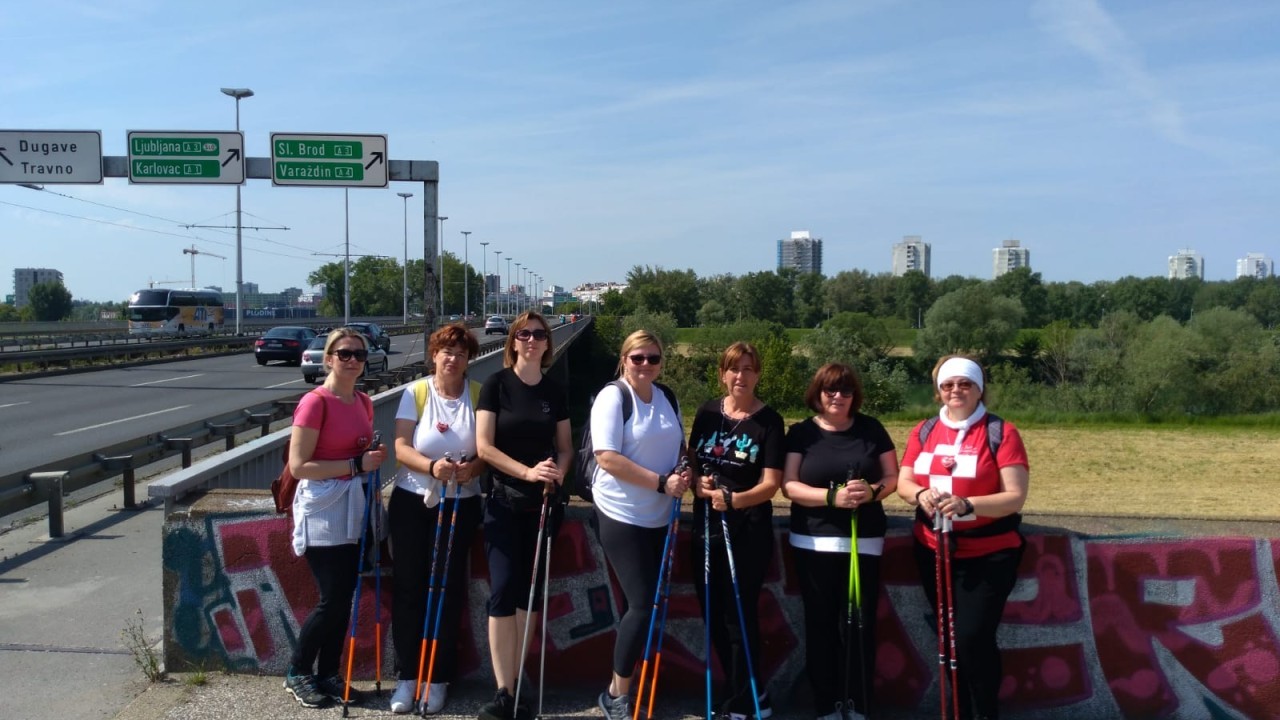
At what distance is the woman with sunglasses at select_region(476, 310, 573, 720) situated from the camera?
4.40 meters

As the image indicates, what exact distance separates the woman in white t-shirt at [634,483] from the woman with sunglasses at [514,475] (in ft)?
0.84

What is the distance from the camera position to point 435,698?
15.0 ft

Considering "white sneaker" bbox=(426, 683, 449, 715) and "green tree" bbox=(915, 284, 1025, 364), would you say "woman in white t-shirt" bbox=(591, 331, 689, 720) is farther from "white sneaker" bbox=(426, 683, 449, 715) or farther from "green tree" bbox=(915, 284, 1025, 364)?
"green tree" bbox=(915, 284, 1025, 364)

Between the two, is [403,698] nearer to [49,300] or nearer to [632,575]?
[632,575]

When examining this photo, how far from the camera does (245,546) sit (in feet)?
16.3

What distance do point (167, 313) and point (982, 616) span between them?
5472 centimetres

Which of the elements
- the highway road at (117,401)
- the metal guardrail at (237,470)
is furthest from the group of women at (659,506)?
the highway road at (117,401)

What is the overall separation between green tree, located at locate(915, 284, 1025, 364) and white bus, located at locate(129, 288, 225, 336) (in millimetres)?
51065

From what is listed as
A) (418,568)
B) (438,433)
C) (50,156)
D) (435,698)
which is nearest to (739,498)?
(438,433)

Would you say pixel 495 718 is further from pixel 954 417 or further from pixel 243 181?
pixel 243 181

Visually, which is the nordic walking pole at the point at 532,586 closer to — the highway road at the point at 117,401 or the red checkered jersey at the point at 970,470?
the red checkered jersey at the point at 970,470

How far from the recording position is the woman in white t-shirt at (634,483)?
425 centimetres

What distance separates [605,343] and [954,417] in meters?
80.5

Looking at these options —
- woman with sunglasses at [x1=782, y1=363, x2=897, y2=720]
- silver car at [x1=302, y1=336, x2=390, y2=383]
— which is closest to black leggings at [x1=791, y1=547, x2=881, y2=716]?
woman with sunglasses at [x1=782, y1=363, x2=897, y2=720]
